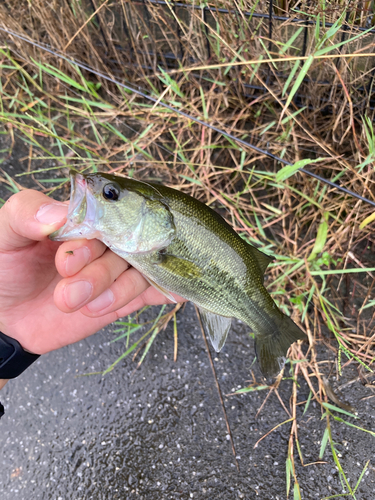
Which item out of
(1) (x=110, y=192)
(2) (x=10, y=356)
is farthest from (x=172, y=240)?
(2) (x=10, y=356)

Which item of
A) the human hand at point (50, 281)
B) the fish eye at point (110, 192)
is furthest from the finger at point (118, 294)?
the fish eye at point (110, 192)

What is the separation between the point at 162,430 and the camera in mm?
2576

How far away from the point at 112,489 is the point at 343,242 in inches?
92.7

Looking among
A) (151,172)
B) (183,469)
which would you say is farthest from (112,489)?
(151,172)

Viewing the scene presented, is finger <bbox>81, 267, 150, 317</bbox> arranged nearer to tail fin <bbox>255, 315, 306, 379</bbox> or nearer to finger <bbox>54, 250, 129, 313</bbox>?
finger <bbox>54, 250, 129, 313</bbox>

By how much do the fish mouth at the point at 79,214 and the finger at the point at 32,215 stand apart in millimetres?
47

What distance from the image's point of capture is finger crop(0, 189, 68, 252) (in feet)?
5.24

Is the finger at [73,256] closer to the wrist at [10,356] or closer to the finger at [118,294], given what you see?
the finger at [118,294]

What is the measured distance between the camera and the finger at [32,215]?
1.60 meters

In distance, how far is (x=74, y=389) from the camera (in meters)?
2.70

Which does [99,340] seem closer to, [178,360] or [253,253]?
[178,360]

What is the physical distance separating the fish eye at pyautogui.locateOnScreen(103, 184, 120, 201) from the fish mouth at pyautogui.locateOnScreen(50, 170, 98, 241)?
0.06m

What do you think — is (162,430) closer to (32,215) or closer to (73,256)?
(73,256)

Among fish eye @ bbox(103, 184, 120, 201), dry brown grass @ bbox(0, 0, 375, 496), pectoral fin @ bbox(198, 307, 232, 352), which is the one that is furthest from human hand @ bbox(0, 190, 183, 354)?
dry brown grass @ bbox(0, 0, 375, 496)
